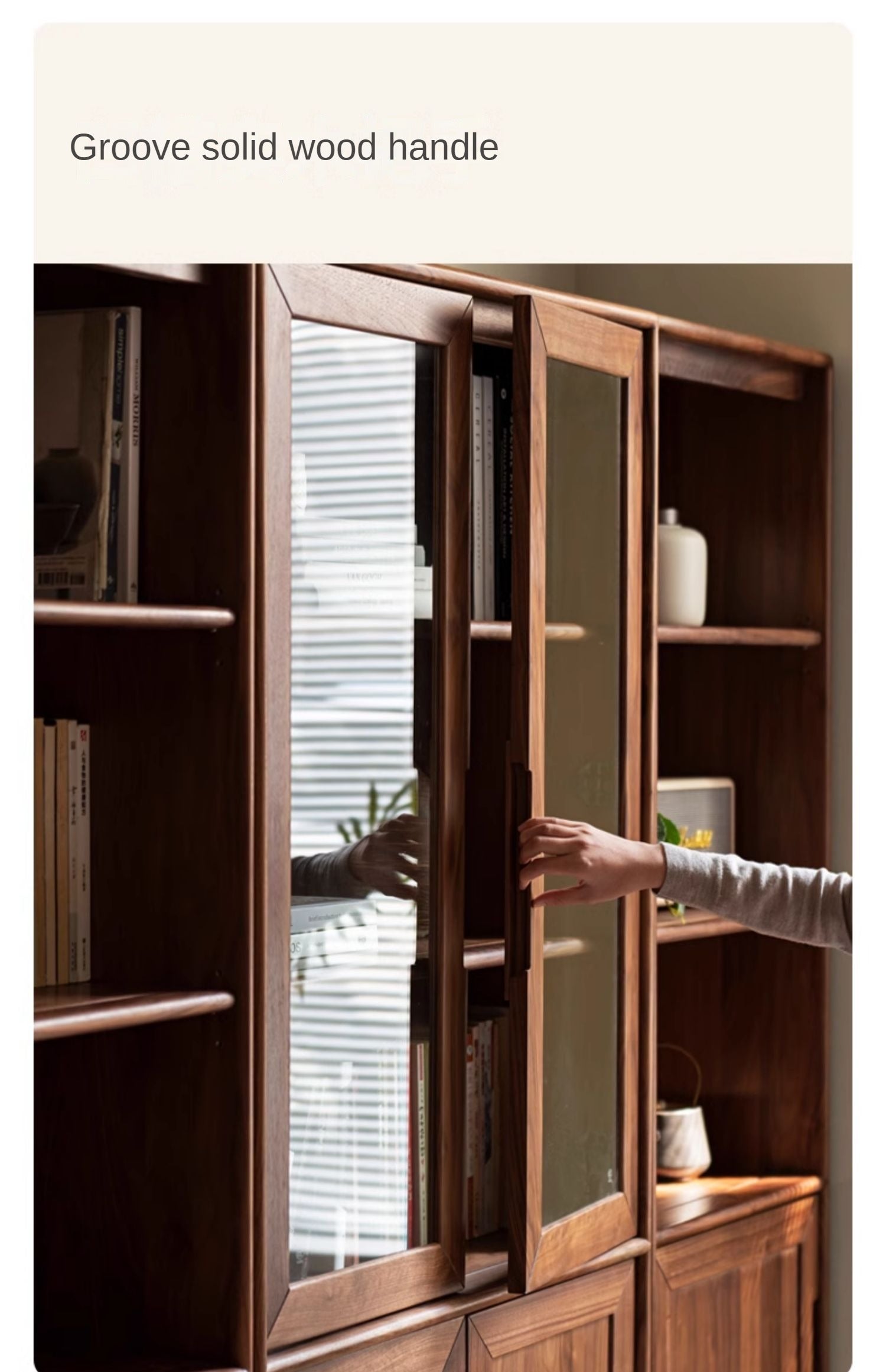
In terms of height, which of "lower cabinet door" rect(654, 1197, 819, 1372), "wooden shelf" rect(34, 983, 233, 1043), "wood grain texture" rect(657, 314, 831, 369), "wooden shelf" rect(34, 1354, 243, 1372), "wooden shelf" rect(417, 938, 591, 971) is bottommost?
"lower cabinet door" rect(654, 1197, 819, 1372)

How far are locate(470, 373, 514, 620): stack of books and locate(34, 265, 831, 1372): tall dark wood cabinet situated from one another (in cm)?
4

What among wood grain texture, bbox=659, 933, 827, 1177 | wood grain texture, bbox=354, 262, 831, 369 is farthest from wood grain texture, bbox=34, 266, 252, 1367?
wood grain texture, bbox=659, 933, 827, 1177

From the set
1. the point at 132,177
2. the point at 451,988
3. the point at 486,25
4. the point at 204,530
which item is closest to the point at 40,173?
the point at 132,177

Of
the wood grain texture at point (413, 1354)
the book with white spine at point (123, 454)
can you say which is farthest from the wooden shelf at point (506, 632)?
the wood grain texture at point (413, 1354)

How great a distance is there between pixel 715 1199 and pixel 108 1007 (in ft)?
3.97

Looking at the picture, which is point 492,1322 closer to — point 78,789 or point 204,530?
point 78,789

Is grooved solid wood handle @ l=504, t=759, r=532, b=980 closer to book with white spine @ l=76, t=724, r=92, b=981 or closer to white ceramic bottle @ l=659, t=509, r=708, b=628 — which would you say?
book with white spine @ l=76, t=724, r=92, b=981

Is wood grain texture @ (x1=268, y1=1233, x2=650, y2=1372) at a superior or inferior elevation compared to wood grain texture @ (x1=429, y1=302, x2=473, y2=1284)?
inferior

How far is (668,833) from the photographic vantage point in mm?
2312

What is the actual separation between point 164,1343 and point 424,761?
0.67 meters

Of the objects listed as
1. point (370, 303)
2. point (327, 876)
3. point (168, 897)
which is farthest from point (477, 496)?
point (168, 897)

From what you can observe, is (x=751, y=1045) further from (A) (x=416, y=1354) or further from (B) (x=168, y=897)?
(B) (x=168, y=897)

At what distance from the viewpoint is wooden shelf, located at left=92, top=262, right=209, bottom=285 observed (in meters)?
1.50
